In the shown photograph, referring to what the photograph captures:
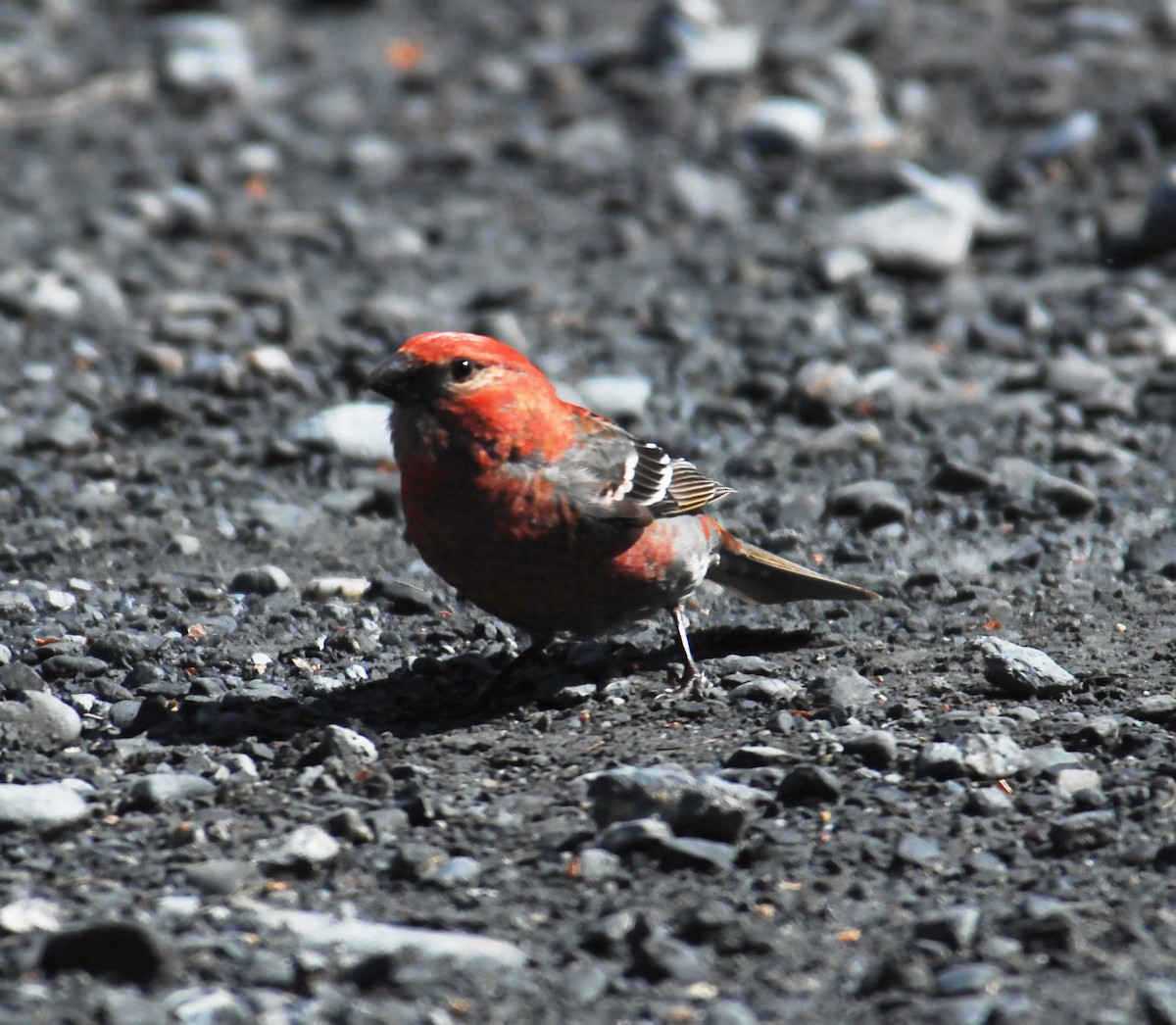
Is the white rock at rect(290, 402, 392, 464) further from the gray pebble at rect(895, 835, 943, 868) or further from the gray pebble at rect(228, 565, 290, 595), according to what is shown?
the gray pebble at rect(895, 835, 943, 868)

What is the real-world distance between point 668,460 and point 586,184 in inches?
187

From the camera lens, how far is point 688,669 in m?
4.92

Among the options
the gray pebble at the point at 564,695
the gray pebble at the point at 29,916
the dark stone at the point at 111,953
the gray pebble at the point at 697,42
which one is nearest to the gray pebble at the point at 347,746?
the gray pebble at the point at 564,695

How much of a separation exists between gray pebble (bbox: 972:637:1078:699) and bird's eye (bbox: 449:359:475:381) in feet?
5.72

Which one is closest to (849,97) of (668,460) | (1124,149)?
(1124,149)

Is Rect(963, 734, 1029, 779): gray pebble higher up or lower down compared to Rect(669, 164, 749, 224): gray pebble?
lower down

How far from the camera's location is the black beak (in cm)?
456

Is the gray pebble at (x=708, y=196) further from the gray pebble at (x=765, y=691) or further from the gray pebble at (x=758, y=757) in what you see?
the gray pebble at (x=758, y=757)

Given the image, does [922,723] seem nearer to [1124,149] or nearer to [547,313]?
[547,313]

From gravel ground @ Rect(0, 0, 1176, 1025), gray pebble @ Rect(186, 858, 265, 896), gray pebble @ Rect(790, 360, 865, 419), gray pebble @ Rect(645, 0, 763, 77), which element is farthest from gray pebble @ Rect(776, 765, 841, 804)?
gray pebble @ Rect(645, 0, 763, 77)

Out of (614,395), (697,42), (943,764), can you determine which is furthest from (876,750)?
(697,42)

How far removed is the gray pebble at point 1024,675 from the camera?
14.9 ft

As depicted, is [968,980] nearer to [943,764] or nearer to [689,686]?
[943,764]

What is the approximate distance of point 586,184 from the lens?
9.70 meters
